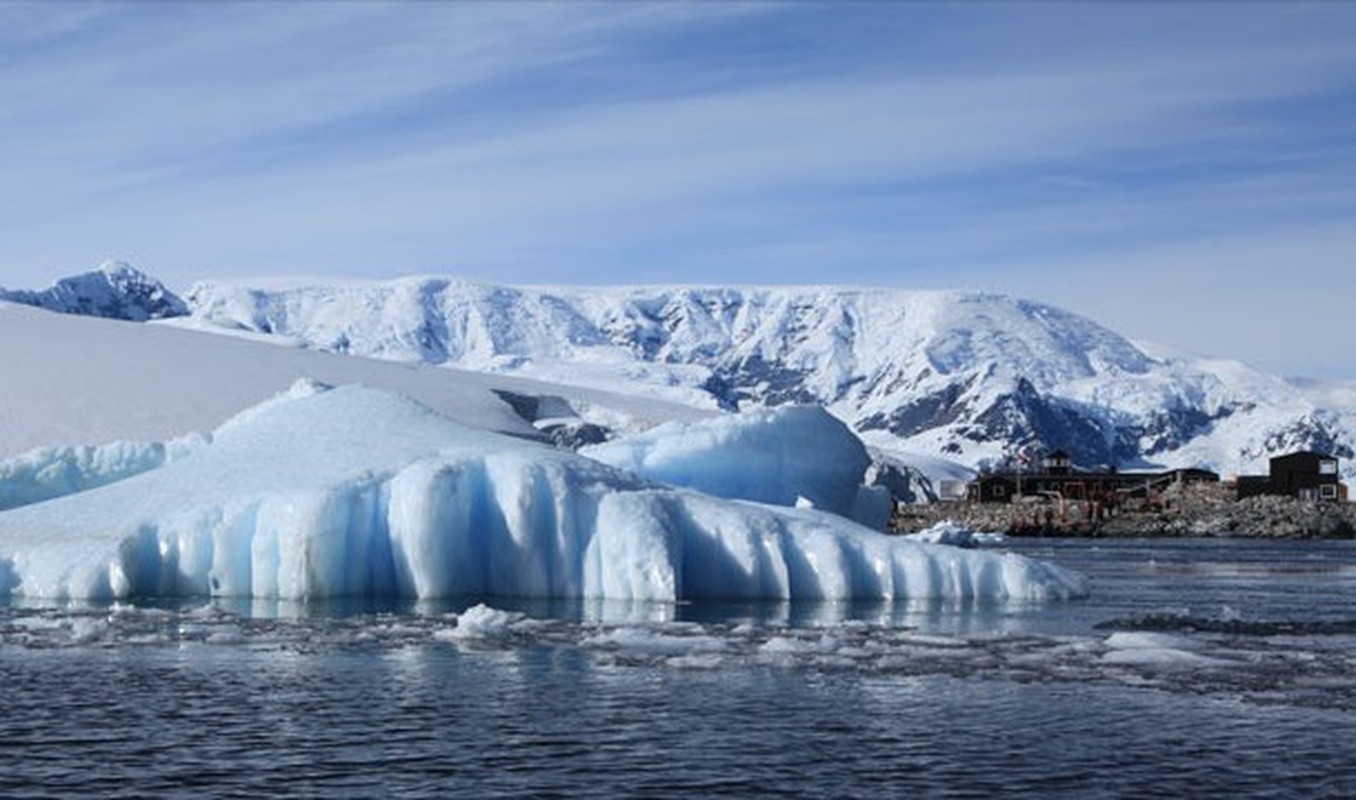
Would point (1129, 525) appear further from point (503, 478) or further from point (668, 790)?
point (668, 790)

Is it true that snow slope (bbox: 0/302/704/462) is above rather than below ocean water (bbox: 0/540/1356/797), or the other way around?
above

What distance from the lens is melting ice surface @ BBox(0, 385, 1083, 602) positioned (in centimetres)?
2864

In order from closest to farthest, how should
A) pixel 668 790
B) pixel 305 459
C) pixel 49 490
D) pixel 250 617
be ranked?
1. pixel 668 790
2. pixel 250 617
3. pixel 305 459
4. pixel 49 490

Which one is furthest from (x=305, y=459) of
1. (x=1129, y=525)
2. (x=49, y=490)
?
(x=1129, y=525)

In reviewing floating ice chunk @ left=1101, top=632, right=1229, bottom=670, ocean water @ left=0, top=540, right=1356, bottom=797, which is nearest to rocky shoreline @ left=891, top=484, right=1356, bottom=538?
ocean water @ left=0, top=540, right=1356, bottom=797

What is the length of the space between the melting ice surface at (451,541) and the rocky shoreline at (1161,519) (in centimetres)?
6379

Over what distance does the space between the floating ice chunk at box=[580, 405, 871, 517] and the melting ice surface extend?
24.7ft

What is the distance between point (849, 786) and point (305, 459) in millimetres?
18463

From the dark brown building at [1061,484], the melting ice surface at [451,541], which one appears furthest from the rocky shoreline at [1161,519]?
the melting ice surface at [451,541]

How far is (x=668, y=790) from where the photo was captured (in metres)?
14.2

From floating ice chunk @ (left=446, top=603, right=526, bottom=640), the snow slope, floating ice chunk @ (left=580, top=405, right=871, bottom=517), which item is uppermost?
the snow slope

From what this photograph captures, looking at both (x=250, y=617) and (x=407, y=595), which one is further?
(x=407, y=595)

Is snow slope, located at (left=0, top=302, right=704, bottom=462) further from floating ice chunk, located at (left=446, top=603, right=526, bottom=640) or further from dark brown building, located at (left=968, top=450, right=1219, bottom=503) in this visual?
dark brown building, located at (left=968, top=450, right=1219, bottom=503)

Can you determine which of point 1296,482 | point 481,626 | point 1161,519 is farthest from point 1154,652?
point 1296,482
